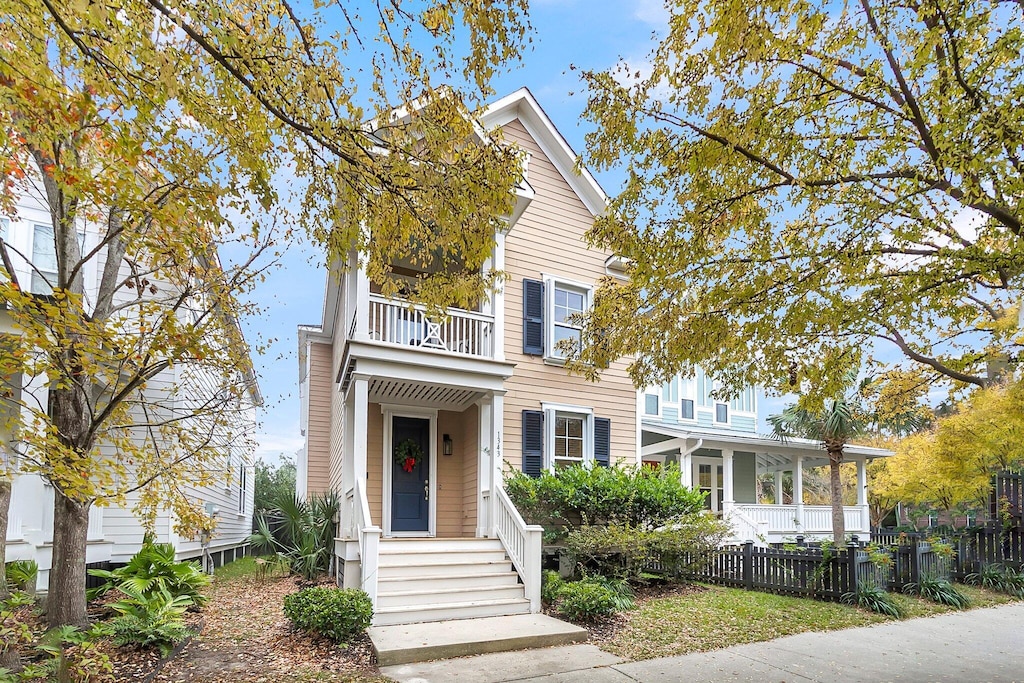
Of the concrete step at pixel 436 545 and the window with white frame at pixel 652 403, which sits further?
the window with white frame at pixel 652 403

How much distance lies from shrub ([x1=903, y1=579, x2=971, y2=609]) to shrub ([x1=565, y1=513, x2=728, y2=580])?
3053 millimetres

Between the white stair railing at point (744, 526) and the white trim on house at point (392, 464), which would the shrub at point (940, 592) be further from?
the white trim on house at point (392, 464)

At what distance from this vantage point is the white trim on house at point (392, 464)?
11.7 meters

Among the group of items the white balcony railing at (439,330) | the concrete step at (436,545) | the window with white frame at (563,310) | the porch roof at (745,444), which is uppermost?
the window with white frame at (563,310)

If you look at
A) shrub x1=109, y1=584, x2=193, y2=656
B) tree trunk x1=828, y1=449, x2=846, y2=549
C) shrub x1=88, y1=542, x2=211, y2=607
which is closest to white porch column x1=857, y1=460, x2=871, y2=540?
tree trunk x1=828, y1=449, x2=846, y2=549

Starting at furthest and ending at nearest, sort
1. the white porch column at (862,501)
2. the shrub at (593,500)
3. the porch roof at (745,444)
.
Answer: the white porch column at (862,501) < the porch roof at (745,444) < the shrub at (593,500)

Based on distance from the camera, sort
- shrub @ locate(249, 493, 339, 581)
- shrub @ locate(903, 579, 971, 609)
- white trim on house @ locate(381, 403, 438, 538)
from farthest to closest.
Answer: white trim on house @ locate(381, 403, 438, 538)
shrub @ locate(249, 493, 339, 581)
shrub @ locate(903, 579, 971, 609)

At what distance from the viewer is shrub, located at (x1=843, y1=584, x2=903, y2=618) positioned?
935 centimetres

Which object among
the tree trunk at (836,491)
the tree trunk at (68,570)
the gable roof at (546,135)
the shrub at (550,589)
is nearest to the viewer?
the tree trunk at (68,570)

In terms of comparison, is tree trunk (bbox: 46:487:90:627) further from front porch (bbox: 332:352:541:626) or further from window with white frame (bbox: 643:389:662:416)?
window with white frame (bbox: 643:389:662:416)

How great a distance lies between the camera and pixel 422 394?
11500 mm

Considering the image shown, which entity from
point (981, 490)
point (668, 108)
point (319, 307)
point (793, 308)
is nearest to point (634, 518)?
point (793, 308)

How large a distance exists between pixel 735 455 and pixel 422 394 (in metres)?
13.0

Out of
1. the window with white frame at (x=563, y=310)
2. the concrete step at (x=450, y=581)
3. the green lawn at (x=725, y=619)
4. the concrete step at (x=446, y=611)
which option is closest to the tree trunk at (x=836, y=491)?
the green lawn at (x=725, y=619)
